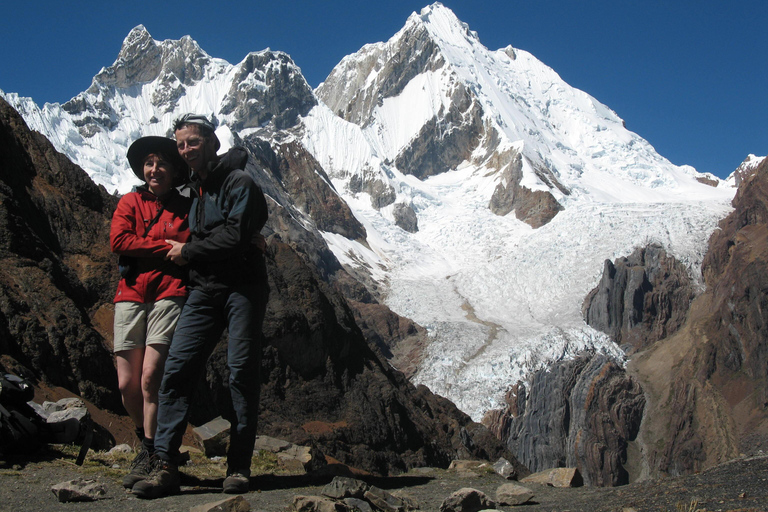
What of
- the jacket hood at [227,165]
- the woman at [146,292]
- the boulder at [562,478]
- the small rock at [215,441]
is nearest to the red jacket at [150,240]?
the woman at [146,292]

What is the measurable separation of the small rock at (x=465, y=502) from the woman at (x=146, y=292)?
2.21 metres

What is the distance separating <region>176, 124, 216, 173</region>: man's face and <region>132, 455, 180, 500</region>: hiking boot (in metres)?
2.24

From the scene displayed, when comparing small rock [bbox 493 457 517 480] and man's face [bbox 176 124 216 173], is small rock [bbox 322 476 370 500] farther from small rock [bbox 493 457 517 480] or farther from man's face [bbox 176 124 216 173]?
small rock [bbox 493 457 517 480]

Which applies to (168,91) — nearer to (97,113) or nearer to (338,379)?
(97,113)

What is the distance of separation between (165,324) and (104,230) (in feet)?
33.6

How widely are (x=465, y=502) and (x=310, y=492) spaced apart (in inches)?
50.3

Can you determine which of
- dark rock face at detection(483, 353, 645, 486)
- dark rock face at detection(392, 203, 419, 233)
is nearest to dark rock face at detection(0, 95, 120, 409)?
dark rock face at detection(483, 353, 645, 486)

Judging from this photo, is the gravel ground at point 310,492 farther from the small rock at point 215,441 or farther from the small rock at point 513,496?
the small rock at point 215,441

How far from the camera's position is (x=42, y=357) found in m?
9.30

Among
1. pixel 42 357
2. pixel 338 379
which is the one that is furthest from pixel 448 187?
pixel 42 357

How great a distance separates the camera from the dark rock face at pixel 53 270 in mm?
9414

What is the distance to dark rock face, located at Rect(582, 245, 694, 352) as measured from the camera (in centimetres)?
7188

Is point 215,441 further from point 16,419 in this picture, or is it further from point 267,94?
point 267,94

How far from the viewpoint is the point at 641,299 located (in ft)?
245
